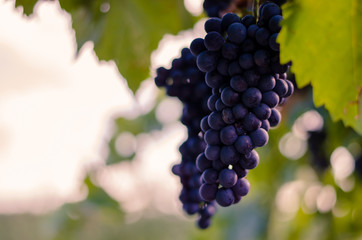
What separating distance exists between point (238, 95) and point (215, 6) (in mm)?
295

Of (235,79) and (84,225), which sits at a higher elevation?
(84,225)

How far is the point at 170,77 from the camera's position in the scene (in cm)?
82

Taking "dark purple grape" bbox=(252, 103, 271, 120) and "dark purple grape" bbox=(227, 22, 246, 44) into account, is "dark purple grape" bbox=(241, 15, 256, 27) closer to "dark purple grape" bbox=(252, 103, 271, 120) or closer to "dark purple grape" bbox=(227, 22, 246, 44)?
"dark purple grape" bbox=(227, 22, 246, 44)

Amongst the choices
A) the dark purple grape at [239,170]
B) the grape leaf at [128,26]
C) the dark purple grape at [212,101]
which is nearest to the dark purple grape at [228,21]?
the dark purple grape at [212,101]

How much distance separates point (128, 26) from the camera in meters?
1.07

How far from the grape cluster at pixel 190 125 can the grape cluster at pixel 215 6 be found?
0.36ft

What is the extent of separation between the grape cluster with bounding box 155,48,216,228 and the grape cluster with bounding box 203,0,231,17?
0.36 ft

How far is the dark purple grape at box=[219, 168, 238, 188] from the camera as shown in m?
0.60

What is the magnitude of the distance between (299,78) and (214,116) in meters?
0.13

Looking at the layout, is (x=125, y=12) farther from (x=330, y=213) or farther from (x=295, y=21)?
(x=330, y=213)

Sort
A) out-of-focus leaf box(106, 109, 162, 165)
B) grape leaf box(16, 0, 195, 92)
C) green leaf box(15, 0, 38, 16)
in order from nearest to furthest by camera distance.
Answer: green leaf box(15, 0, 38, 16), grape leaf box(16, 0, 195, 92), out-of-focus leaf box(106, 109, 162, 165)

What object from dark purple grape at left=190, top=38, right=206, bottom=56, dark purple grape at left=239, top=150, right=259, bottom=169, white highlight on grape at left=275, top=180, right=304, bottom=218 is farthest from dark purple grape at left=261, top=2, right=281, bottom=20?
white highlight on grape at left=275, top=180, right=304, bottom=218

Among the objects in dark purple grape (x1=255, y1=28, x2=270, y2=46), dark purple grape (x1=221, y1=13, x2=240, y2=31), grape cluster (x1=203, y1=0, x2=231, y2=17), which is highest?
grape cluster (x1=203, y1=0, x2=231, y2=17)

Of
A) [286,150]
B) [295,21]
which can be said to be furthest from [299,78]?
[286,150]
